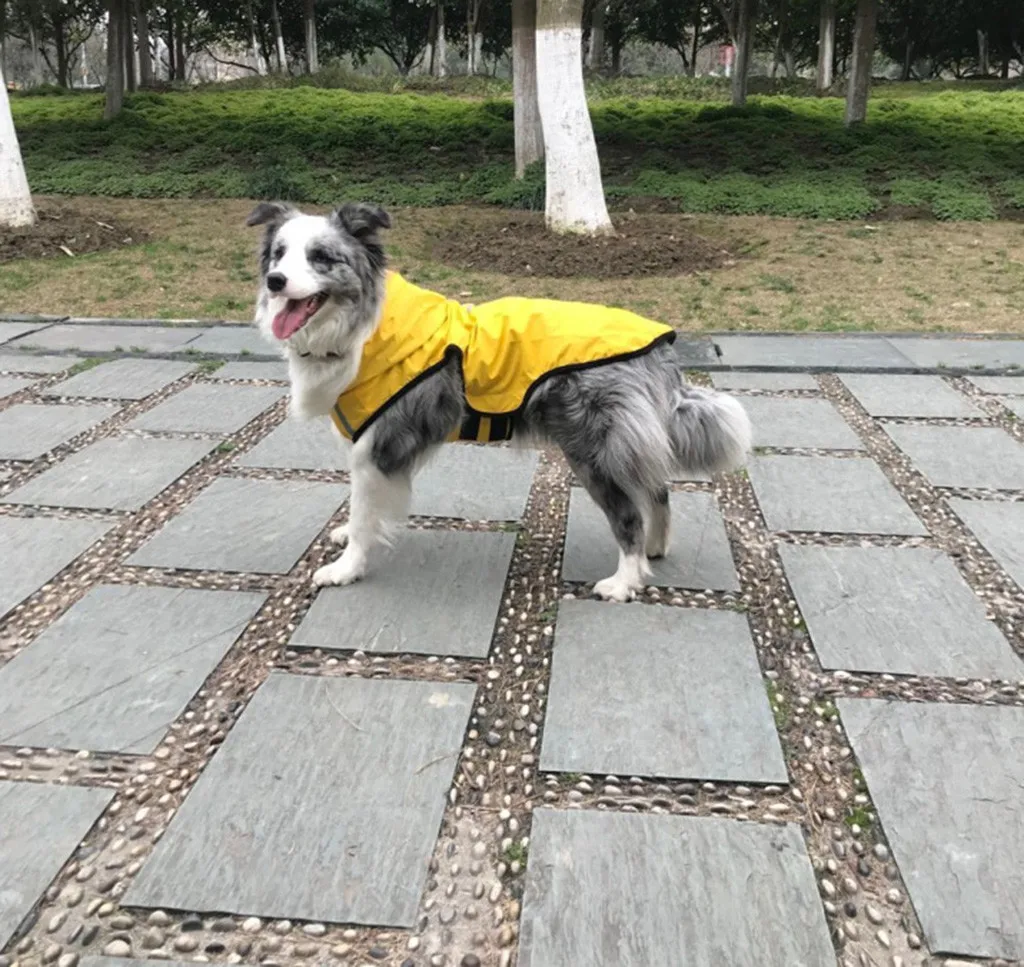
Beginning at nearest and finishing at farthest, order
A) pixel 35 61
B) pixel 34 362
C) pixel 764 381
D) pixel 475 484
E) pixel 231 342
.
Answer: pixel 475 484 → pixel 764 381 → pixel 34 362 → pixel 231 342 → pixel 35 61

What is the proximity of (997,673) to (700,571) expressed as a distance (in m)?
1.21

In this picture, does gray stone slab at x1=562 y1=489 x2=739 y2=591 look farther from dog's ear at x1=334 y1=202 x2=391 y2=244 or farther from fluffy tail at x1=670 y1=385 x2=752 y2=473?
dog's ear at x1=334 y1=202 x2=391 y2=244

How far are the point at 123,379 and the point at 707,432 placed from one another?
470 centimetres

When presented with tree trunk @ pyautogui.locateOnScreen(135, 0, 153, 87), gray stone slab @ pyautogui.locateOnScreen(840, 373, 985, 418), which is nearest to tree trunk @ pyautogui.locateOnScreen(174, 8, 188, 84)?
tree trunk @ pyautogui.locateOnScreen(135, 0, 153, 87)

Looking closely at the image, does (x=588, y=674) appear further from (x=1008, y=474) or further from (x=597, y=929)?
(x=1008, y=474)

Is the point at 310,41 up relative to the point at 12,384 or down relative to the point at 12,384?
up

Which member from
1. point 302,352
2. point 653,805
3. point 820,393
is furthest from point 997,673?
point 820,393

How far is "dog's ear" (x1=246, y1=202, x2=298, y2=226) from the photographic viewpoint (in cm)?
360

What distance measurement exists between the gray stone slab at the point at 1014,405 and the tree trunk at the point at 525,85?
842cm

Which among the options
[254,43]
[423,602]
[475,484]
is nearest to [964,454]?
[475,484]

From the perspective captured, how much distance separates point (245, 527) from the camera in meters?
4.34

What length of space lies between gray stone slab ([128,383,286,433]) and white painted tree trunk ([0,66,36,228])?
22.1 ft

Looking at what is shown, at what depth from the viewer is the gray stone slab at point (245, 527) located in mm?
3998

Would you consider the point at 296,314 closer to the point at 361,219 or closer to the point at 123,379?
the point at 361,219
